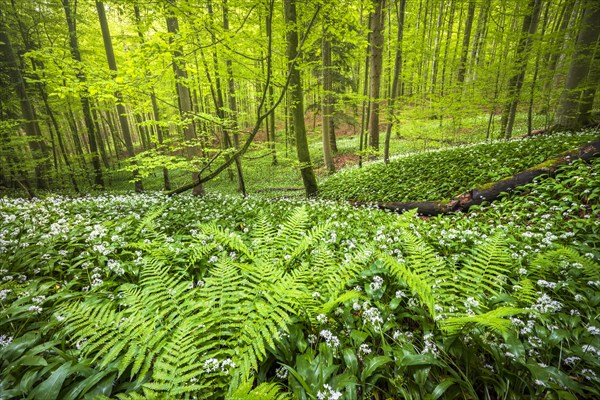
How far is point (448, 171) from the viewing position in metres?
9.02

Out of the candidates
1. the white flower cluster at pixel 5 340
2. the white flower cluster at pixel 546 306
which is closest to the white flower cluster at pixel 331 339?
the white flower cluster at pixel 546 306

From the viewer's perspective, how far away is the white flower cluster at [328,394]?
4.71 feet

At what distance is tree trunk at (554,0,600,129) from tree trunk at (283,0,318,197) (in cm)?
905

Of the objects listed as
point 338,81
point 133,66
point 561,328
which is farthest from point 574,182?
point 338,81

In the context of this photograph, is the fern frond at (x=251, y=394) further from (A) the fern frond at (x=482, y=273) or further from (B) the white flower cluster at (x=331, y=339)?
(A) the fern frond at (x=482, y=273)

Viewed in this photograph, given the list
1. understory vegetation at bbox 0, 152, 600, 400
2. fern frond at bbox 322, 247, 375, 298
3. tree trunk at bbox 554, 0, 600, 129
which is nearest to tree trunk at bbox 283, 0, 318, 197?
understory vegetation at bbox 0, 152, 600, 400

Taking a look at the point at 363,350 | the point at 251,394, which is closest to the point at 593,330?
the point at 363,350

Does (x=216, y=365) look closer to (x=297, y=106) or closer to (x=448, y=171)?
(x=297, y=106)

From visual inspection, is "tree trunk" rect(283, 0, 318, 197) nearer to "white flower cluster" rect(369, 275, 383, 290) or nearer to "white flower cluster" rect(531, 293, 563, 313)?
"white flower cluster" rect(369, 275, 383, 290)

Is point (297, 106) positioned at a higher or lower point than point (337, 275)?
higher

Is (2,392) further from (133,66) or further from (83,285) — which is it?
(133,66)

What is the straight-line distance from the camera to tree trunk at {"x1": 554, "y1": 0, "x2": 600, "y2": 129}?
8.51 meters

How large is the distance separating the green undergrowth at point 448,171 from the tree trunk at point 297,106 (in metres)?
1.10

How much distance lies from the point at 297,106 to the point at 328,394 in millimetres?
9103
